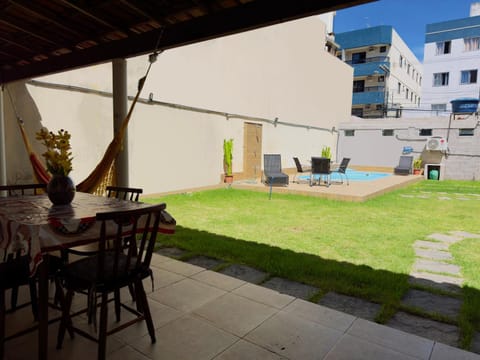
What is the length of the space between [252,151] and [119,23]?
27.7 ft

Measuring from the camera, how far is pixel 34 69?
4.34m

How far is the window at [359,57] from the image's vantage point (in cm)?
2511

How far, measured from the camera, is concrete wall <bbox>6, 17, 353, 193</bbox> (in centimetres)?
636

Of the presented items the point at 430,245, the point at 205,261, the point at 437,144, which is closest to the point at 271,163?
the point at 430,245

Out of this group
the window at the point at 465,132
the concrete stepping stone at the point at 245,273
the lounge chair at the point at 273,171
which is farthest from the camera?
the window at the point at 465,132

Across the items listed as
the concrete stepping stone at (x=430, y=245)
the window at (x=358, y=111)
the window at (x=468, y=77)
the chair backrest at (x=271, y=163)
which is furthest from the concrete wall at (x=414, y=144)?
→ the concrete stepping stone at (x=430, y=245)

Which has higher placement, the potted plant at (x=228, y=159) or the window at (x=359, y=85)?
the window at (x=359, y=85)

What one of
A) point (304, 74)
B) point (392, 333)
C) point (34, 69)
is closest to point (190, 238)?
point (392, 333)

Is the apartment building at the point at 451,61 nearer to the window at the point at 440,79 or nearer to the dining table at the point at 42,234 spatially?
the window at the point at 440,79

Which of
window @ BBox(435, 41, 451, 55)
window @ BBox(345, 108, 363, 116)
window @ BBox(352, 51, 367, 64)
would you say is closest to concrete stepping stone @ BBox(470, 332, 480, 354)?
window @ BBox(435, 41, 451, 55)

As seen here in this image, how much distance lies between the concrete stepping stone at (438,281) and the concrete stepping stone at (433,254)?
0.62 meters

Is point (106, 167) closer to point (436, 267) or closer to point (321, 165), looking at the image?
point (436, 267)

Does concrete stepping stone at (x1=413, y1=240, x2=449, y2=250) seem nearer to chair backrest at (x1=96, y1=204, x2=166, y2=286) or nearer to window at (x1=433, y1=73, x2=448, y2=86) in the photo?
chair backrest at (x1=96, y1=204, x2=166, y2=286)

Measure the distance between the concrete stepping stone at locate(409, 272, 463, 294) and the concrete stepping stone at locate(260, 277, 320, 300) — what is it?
100 centimetres
